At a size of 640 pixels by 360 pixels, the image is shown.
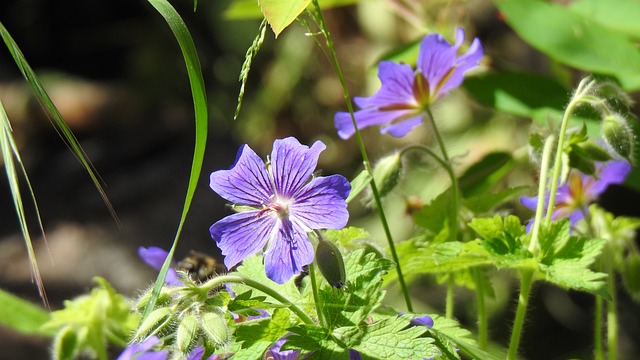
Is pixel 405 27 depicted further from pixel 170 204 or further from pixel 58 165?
pixel 58 165

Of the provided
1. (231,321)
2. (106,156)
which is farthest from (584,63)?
(106,156)

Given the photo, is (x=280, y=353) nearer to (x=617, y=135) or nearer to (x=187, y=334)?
(x=187, y=334)

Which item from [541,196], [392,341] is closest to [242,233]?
[392,341]

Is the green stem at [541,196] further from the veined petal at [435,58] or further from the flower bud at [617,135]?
the veined petal at [435,58]

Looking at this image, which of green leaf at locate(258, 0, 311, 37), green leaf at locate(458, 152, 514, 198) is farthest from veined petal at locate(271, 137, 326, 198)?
green leaf at locate(458, 152, 514, 198)

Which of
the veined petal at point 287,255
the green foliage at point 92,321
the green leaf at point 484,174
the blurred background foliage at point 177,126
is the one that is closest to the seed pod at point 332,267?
the veined petal at point 287,255

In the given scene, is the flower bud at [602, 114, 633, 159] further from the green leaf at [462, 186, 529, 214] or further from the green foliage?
the green foliage
